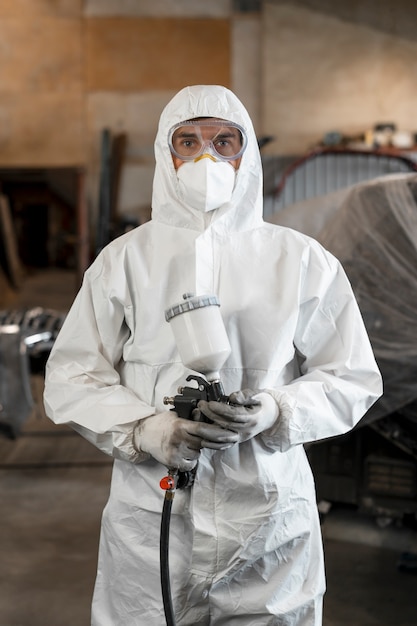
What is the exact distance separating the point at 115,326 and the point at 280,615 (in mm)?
618

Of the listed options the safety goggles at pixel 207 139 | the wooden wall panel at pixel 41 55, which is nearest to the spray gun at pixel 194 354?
the safety goggles at pixel 207 139

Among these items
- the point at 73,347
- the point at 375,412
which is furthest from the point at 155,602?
the point at 375,412

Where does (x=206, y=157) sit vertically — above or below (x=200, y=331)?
above

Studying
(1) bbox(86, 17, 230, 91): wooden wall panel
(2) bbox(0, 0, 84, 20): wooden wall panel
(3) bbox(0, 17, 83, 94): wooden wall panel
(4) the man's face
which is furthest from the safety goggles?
(2) bbox(0, 0, 84, 20): wooden wall panel

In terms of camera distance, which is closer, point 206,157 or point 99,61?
point 206,157

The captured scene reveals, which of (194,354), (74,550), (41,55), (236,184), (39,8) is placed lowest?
(74,550)

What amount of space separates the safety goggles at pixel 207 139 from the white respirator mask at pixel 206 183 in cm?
2

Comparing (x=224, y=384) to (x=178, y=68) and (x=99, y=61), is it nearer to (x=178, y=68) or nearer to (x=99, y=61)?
(x=178, y=68)

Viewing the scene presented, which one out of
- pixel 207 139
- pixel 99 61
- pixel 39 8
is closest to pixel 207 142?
pixel 207 139

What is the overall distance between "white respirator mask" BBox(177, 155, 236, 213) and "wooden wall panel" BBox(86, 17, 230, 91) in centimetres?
668

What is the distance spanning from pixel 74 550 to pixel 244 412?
206cm

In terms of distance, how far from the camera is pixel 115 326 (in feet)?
5.01

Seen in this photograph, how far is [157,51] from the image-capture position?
793 centimetres

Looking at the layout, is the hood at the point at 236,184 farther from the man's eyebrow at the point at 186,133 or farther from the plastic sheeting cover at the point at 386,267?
the plastic sheeting cover at the point at 386,267
